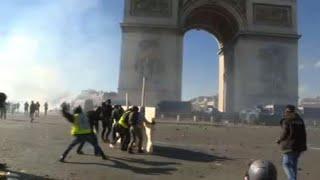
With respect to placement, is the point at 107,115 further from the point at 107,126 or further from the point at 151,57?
the point at 151,57

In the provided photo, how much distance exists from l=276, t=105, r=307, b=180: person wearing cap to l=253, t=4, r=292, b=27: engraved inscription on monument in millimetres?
40806

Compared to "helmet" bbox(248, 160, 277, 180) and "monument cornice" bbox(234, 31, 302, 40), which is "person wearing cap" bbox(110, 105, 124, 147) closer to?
"helmet" bbox(248, 160, 277, 180)

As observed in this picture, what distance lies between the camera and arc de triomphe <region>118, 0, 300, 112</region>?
48500mm

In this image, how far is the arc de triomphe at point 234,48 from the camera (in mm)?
48500

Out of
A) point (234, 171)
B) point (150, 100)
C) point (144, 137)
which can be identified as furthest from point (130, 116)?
point (150, 100)

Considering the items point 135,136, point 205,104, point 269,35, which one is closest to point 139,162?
point 135,136

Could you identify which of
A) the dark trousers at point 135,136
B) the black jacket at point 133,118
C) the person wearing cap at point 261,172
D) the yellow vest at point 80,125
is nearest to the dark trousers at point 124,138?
the dark trousers at point 135,136

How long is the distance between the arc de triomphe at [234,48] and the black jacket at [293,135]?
122 feet

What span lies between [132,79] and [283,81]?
42.2 ft

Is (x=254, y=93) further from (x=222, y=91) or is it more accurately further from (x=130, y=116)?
(x=130, y=116)

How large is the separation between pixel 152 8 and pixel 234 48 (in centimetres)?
822

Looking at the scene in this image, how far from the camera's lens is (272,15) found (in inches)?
1980

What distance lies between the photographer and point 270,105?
156ft

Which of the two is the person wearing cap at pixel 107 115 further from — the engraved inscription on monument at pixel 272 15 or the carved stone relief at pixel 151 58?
the engraved inscription on monument at pixel 272 15
